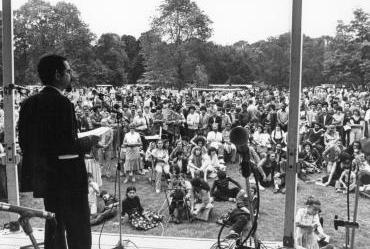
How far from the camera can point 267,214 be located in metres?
7.94

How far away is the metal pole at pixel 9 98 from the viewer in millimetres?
4059

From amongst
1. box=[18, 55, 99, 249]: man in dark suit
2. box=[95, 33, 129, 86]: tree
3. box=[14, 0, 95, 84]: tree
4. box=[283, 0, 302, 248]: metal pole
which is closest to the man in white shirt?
box=[283, 0, 302, 248]: metal pole

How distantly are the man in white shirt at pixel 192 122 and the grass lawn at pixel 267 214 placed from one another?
2.54m

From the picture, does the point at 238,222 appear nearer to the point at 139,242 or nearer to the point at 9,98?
the point at 139,242

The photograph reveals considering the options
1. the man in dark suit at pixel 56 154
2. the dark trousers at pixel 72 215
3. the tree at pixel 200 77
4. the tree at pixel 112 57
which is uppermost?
the tree at pixel 112 57

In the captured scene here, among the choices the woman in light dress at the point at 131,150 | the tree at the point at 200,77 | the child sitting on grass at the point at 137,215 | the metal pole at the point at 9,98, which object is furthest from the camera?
the tree at the point at 200,77

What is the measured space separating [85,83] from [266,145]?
95.6 feet

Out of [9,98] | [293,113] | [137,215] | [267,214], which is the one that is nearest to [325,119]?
[267,214]

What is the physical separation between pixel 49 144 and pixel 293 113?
6.80 ft

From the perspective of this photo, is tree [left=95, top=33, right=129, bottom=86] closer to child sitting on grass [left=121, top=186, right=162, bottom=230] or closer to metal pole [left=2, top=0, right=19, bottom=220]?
child sitting on grass [left=121, top=186, right=162, bottom=230]

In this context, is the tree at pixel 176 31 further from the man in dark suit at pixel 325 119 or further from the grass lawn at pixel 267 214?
the grass lawn at pixel 267 214

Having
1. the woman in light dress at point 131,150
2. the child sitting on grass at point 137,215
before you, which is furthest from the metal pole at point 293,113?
the woman in light dress at point 131,150

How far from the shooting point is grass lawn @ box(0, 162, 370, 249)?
23.0 ft

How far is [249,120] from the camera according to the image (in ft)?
42.8
